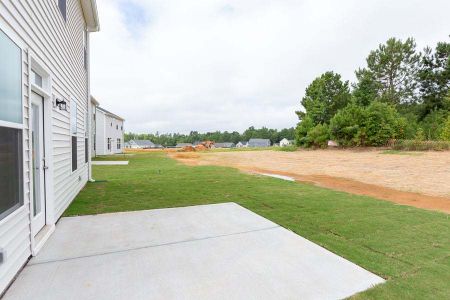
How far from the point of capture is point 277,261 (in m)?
2.74

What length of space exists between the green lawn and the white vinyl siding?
79 centimetres

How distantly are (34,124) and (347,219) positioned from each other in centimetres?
507

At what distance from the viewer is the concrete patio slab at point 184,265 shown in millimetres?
2174

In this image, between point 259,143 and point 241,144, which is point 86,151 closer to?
point 259,143

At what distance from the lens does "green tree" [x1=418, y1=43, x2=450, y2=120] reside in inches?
1156

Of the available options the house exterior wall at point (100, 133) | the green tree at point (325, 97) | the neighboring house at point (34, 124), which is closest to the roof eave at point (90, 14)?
the neighboring house at point (34, 124)

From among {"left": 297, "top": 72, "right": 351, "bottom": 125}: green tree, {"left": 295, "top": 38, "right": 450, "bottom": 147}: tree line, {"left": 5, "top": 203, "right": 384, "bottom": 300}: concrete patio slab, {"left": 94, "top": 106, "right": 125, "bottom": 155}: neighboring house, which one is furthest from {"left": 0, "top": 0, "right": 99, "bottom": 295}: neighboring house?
{"left": 297, "top": 72, "right": 351, "bottom": 125}: green tree

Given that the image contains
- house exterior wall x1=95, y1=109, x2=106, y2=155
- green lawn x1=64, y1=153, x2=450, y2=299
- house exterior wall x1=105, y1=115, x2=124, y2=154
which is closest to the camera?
green lawn x1=64, y1=153, x2=450, y2=299

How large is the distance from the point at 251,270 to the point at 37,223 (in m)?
2.91

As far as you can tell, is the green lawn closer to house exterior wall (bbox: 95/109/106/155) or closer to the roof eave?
the roof eave

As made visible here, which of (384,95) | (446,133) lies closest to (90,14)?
(446,133)

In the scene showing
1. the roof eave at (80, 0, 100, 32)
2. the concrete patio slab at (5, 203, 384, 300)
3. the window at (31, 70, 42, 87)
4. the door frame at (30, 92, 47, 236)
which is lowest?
the concrete patio slab at (5, 203, 384, 300)

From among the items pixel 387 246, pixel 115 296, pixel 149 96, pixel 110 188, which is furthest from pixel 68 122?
pixel 149 96

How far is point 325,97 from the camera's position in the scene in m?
33.7
